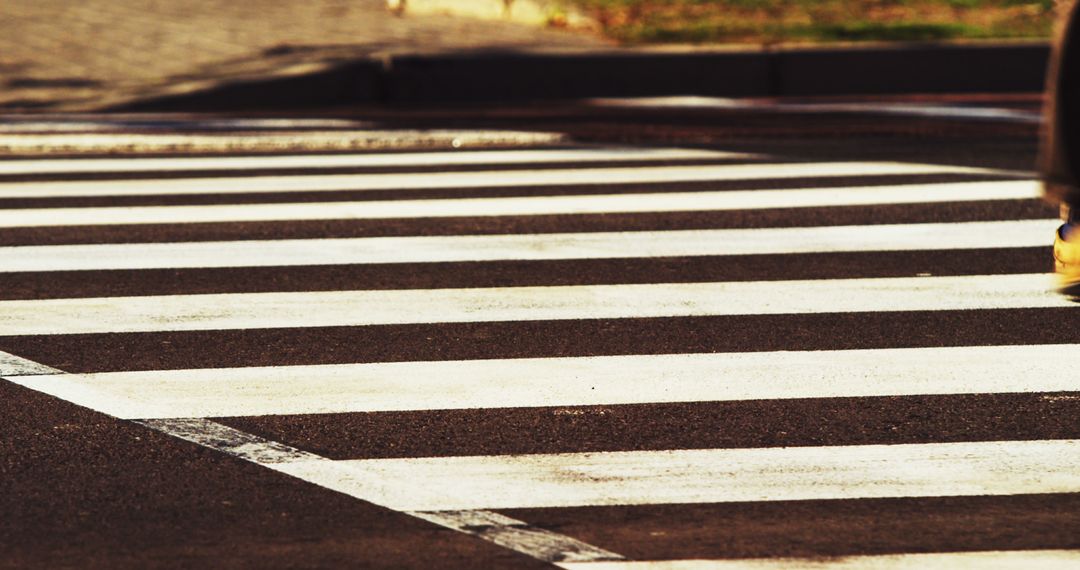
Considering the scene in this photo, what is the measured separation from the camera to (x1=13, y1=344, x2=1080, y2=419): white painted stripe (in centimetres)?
482

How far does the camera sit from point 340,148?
33.8ft

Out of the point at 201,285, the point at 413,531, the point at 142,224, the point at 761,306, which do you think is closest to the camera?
the point at 413,531

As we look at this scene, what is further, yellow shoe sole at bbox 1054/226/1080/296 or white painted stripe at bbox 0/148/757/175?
white painted stripe at bbox 0/148/757/175

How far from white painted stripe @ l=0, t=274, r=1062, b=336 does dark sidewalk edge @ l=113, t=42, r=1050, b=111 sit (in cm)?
643

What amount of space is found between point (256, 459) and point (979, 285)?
126 inches

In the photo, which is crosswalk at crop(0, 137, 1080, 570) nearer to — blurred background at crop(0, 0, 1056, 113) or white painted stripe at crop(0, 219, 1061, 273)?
white painted stripe at crop(0, 219, 1061, 273)

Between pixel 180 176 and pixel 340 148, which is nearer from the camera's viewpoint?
pixel 180 176

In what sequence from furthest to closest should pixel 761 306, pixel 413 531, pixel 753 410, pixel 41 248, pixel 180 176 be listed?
1. pixel 180 176
2. pixel 41 248
3. pixel 761 306
4. pixel 753 410
5. pixel 413 531

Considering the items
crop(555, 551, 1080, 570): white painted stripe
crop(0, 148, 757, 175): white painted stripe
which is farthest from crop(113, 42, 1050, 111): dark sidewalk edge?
crop(555, 551, 1080, 570): white painted stripe

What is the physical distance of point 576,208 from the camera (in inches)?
316

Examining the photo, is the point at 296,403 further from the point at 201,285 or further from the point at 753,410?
the point at 201,285

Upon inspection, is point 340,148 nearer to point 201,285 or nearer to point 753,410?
point 201,285

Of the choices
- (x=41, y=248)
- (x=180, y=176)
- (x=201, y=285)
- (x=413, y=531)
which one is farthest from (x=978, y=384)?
(x=180, y=176)

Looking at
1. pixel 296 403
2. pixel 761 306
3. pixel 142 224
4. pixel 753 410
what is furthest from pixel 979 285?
pixel 142 224
